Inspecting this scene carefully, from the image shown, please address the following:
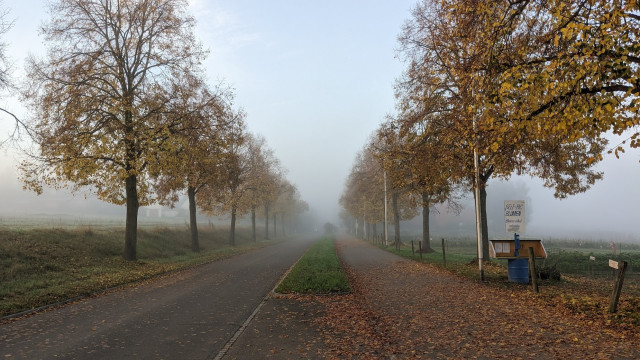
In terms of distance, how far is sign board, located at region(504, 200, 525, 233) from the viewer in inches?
634

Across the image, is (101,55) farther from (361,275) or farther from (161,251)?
(361,275)

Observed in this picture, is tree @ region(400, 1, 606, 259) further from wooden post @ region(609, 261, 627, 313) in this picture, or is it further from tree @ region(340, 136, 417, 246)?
tree @ region(340, 136, 417, 246)

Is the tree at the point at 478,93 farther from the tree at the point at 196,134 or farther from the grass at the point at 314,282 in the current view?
the tree at the point at 196,134

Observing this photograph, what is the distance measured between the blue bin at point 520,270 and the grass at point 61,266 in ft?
43.6

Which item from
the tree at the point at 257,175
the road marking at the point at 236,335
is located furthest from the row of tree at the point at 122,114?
the tree at the point at 257,175

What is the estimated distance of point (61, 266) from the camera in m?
15.0

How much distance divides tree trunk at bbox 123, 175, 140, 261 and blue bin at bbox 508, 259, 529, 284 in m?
16.5

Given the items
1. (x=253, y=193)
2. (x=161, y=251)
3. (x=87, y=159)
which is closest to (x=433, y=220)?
(x=253, y=193)

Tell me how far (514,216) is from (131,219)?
17781 millimetres

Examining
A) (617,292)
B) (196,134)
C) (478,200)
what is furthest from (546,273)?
(196,134)

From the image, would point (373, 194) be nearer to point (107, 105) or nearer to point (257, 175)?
point (257, 175)

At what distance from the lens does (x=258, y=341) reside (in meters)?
6.86

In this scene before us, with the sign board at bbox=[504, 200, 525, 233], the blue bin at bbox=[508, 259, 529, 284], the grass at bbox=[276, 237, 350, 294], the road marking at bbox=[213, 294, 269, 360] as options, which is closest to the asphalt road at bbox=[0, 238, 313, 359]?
the road marking at bbox=[213, 294, 269, 360]

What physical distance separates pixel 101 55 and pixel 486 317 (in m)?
19.9
